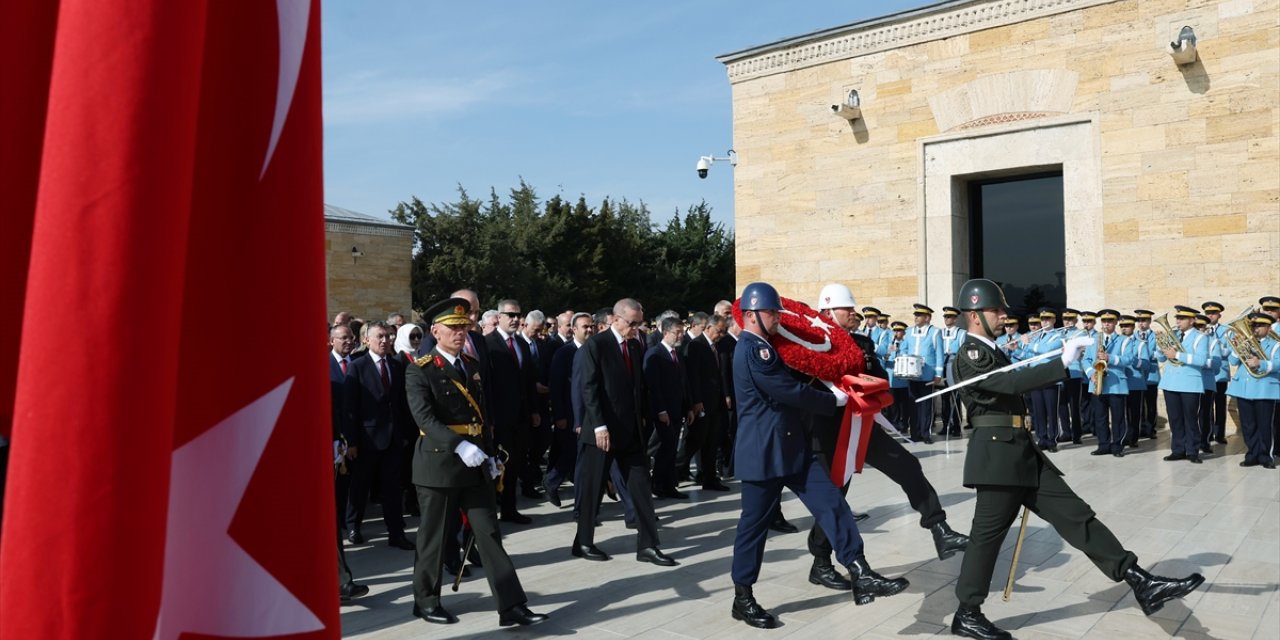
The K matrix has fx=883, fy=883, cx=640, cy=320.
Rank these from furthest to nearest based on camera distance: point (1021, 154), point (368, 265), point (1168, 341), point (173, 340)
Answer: point (368, 265), point (1021, 154), point (1168, 341), point (173, 340)

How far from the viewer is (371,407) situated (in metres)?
8.04

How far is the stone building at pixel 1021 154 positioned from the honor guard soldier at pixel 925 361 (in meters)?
1.42

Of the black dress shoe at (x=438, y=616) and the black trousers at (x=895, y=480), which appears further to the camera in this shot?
the black trousers at (x=895, y=480)

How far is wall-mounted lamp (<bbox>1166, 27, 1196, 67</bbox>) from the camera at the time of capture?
46.6ft

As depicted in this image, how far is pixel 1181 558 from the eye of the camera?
7.07 m

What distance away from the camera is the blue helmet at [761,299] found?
6.12 m

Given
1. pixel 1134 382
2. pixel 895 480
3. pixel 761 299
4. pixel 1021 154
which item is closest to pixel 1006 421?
pixel 895 480

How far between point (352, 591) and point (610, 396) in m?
2.54

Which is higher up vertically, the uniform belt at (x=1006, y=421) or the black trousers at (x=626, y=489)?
the uniform belt at (x=1006, y=421)

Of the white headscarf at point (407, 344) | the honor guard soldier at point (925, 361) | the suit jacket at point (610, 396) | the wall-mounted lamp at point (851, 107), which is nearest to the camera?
the white headscarf at point (407, 344)

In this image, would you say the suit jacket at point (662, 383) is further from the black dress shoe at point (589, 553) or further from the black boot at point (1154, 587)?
the black boot at point (1154, 587)

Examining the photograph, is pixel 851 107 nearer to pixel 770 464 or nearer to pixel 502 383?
pixel 502 383

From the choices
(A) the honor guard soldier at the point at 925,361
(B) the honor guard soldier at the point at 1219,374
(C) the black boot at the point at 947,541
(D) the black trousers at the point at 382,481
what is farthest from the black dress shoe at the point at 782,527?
(B) the honor guard soldier at the point at 1219,374

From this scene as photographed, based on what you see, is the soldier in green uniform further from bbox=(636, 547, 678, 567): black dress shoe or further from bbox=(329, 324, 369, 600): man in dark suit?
bbox=(329, 324, 369, 600): man in dark suit
